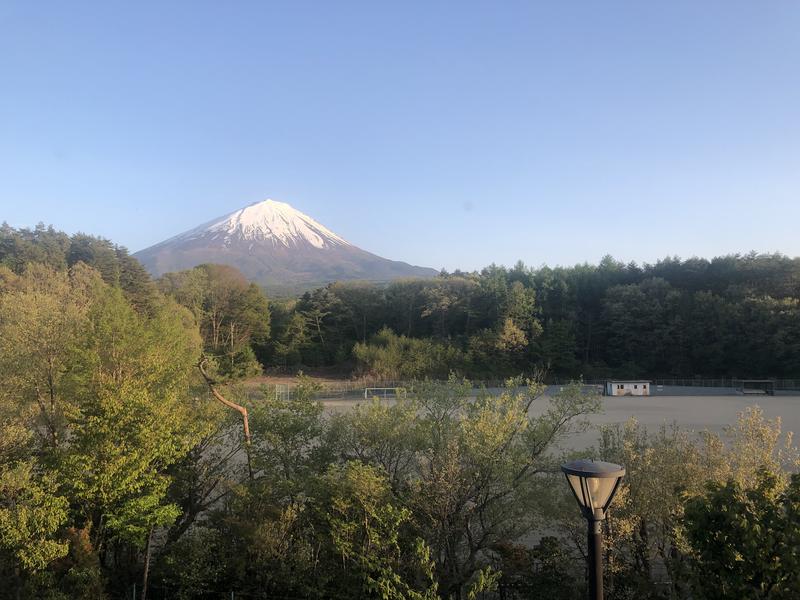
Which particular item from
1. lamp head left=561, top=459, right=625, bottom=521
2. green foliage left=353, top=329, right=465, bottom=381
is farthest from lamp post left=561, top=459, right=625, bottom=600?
green foliage left=353, top=329, right=465, bottom=381

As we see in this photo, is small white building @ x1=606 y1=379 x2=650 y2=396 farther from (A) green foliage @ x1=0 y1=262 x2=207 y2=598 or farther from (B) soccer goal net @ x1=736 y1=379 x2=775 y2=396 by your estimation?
(A) green foliage @ x1=0 y1=262 x2=207 y2=598

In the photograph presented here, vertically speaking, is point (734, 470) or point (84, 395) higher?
point (84, 395)

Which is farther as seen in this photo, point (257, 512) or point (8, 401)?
point (8, 401)

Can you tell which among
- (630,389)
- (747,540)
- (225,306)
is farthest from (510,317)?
(747,540)

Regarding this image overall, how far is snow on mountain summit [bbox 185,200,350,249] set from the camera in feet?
389

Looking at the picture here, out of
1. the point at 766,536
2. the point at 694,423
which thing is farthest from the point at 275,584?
the point at 694,423

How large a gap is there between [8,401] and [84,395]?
296cm

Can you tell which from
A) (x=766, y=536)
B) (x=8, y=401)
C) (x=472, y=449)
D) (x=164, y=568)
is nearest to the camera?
(x=766, y=536)

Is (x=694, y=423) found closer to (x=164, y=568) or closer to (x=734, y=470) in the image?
(x=734, y=470)

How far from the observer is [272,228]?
122 metres

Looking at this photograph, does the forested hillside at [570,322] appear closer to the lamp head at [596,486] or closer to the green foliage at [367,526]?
the green foliage at [367,526]

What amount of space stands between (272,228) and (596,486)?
406 feet

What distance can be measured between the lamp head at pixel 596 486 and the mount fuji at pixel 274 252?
300 feet

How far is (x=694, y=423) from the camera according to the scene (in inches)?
877
